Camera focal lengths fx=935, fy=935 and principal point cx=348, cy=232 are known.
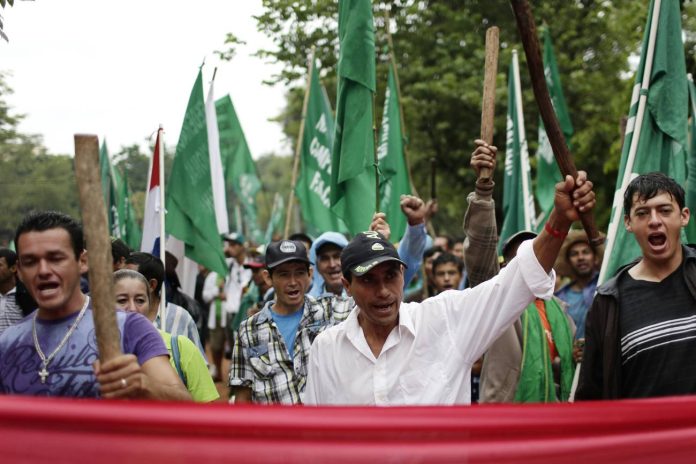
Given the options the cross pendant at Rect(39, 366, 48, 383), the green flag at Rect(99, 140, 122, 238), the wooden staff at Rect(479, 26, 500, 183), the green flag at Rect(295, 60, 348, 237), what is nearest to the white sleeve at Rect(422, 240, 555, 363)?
the wooden staff at Rect(479, 26, 500, 183)

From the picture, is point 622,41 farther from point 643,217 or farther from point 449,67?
point 643,217

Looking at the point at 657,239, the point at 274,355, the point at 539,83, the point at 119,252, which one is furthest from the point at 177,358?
the point at 657,239

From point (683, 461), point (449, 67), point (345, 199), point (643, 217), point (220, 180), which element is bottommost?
point (683, 461)

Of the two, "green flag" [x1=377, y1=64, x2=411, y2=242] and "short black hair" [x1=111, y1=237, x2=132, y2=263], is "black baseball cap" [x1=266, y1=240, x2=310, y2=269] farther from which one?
"green flag" [x1=377, y1=64, x2=411, y2=242]

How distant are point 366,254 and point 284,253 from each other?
1.85 metres

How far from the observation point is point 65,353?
9.61ft

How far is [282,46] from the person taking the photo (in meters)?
16.8

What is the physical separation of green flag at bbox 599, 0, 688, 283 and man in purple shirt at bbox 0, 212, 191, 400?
310 cm

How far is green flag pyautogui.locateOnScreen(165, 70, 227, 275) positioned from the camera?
7.48m

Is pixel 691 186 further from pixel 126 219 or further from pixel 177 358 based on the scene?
pixel 126 219

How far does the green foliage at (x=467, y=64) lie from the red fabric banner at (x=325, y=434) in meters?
14.3

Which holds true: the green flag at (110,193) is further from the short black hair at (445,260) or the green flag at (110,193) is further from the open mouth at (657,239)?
the open mouth at (657,239)

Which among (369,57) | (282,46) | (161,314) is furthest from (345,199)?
(282,46)

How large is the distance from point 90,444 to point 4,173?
26.7 m
